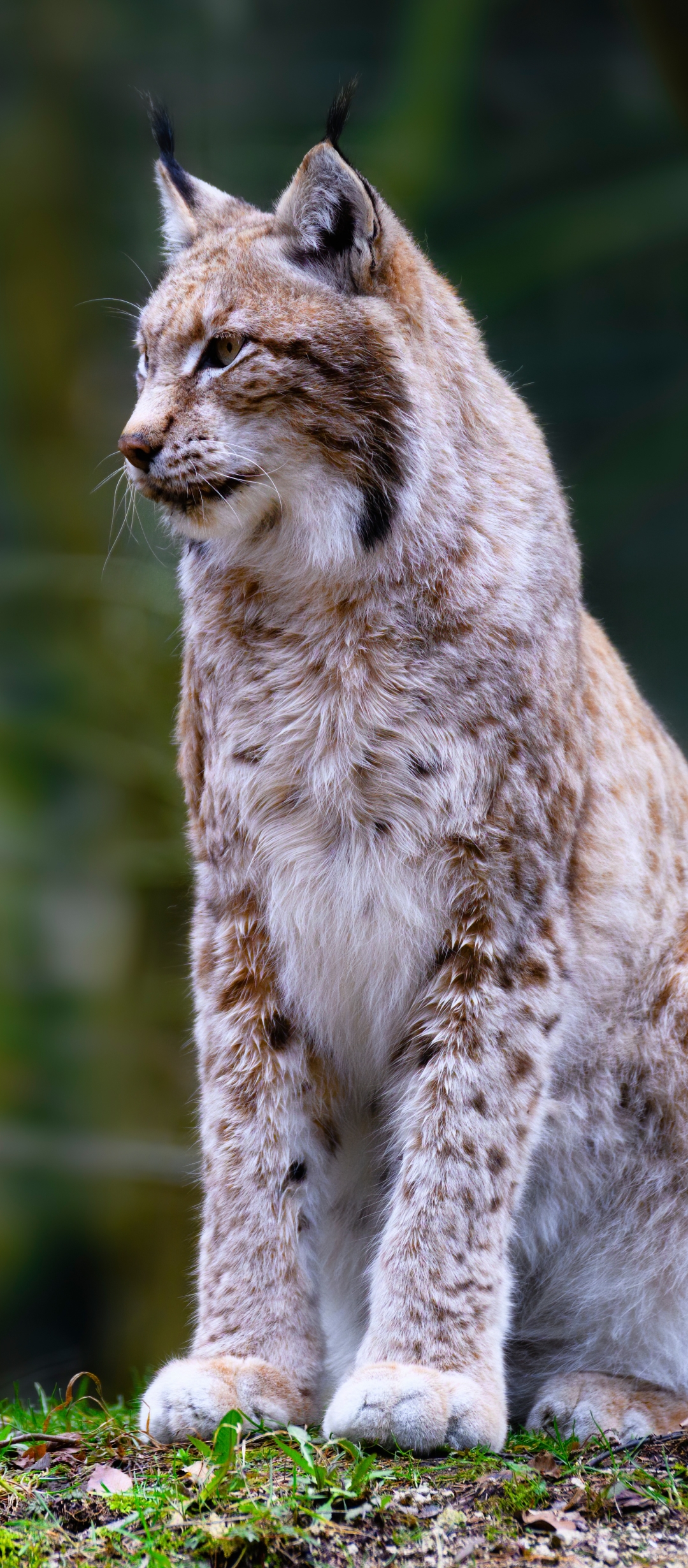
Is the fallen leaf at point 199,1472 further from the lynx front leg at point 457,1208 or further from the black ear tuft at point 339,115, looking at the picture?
the black ear tuft at point 339,115

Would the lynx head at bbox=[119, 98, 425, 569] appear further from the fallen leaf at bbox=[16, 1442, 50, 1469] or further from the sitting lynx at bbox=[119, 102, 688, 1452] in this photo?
the fallen leaf at bbox=[16, 1442, 50, 1469]

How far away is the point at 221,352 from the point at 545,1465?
2.34 meters

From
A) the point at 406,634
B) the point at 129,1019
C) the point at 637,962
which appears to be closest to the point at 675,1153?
the point at 637,962

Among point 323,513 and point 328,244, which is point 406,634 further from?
point 328,244

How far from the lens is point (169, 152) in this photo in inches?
143

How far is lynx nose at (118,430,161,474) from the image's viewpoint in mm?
3025

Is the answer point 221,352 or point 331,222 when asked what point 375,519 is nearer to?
point 221,352

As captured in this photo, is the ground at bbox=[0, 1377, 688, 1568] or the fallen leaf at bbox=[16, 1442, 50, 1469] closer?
the ground at bbox=[0, 1377, 688, 1568]

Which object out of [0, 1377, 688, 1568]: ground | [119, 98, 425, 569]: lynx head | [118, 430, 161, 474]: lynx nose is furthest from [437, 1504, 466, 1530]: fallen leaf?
[118, 430, 161, 474]: lynx nose

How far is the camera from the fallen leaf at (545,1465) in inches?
107

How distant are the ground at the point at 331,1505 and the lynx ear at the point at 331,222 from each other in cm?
236

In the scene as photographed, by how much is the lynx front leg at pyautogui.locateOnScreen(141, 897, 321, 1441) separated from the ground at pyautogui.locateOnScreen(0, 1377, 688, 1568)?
0.60ft

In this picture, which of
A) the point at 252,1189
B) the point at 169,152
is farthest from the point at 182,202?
the point at 252,1189

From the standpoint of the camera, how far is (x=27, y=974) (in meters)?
6.92
